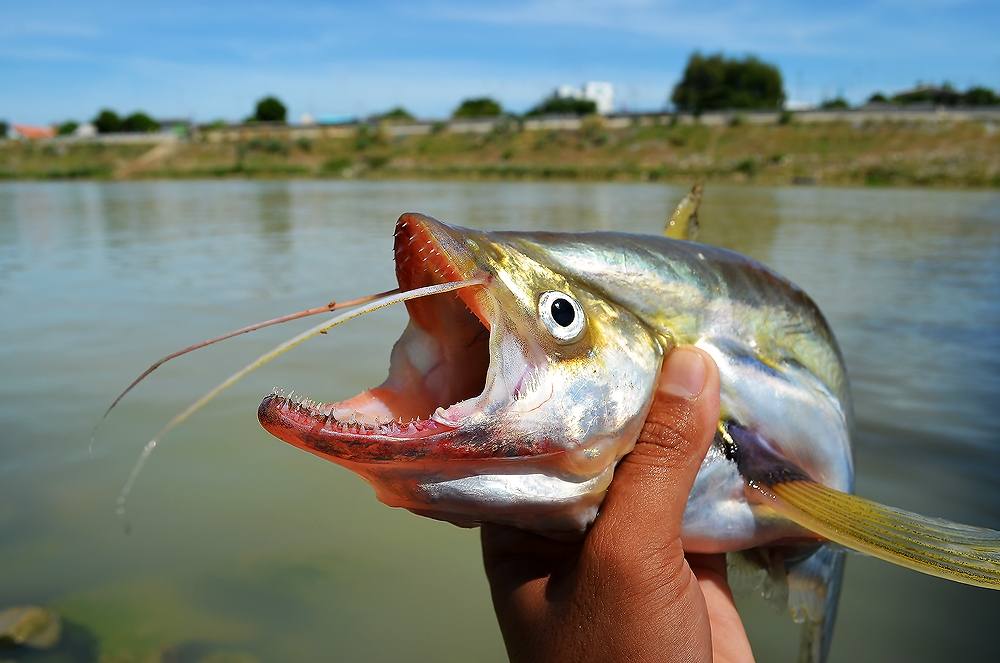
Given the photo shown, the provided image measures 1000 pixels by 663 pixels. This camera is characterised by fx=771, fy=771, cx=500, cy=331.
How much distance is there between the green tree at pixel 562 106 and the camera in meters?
82.0

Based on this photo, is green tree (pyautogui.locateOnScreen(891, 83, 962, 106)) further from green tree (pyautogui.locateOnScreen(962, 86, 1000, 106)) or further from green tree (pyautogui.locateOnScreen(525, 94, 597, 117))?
green tree (pyautogui.locateOnScreen(525, 94, 597, 117))

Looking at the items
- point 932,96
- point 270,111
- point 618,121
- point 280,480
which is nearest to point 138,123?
point 270,111

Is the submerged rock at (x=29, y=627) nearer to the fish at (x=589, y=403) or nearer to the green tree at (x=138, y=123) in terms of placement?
the fish at (x=589, y=403)

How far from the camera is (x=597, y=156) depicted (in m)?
47.0

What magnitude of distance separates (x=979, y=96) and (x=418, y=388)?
281 ft

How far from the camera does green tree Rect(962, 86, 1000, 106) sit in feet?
229

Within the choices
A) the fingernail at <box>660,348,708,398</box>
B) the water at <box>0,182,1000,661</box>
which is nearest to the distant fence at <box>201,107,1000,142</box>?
the water at <box>0,182,1000,661</box>

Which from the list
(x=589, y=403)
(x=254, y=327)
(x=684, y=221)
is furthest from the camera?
(x=684, y=221)

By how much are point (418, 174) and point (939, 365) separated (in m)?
40.5

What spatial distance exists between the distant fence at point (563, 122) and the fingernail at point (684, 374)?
48633 millimetres

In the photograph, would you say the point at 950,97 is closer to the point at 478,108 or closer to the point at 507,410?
the point at 478,108

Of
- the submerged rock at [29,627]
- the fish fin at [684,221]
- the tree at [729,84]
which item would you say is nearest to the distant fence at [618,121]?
the tree at [729,84]

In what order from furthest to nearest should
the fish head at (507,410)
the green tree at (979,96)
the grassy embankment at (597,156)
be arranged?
1. the green tree at (979,96)
2. the grassy embankment at (597,156)
3. the fish head at (507,410)

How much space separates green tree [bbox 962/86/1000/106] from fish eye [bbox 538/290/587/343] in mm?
82475
